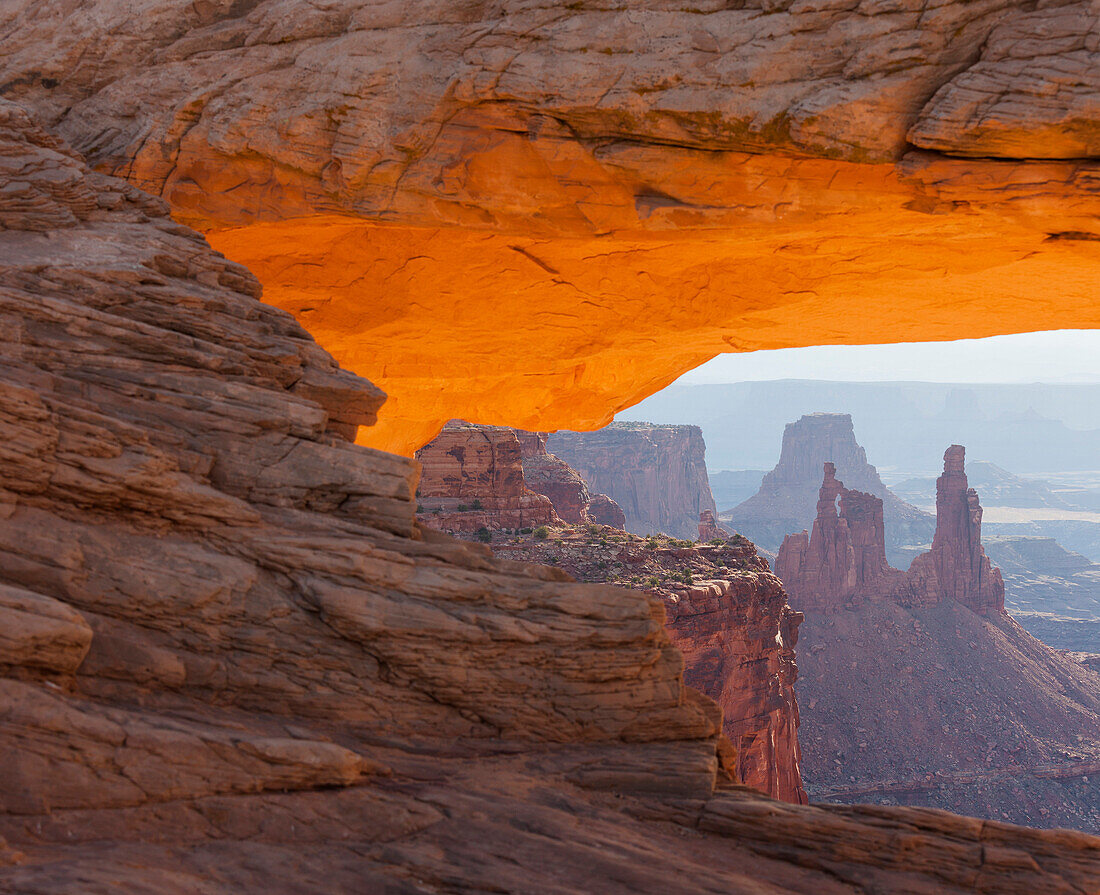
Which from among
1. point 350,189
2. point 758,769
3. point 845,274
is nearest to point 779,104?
point 845,274

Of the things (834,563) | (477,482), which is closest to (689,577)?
(477,482)

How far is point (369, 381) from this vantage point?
11703 mm

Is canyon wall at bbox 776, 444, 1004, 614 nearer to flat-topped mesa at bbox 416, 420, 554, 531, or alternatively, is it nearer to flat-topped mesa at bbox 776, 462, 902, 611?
flat-topped mesa at bbox 776, 462, 902, 611

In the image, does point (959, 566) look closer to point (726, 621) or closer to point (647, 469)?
point (726, 621)

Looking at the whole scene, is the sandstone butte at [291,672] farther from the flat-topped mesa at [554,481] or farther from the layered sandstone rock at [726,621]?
the flat-topped mesa at [554,481]

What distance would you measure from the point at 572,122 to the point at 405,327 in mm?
6995

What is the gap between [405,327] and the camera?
58.4ft

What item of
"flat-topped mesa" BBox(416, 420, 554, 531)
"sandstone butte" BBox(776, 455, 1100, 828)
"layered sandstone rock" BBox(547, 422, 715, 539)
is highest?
"layered sandstone rock" BBox(547, 422, 715, 539)

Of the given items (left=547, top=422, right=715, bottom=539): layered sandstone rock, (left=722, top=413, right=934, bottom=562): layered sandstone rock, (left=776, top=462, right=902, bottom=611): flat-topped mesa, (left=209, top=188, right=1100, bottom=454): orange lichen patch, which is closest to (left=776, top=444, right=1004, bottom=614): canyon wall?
(left=776, top=462, right=902, bottom=611): flat-topped mesa

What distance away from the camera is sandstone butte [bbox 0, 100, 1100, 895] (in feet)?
A: 22.9

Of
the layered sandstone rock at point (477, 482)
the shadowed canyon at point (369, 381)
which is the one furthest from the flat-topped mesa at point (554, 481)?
the shadowed canyon at point (369, 381)

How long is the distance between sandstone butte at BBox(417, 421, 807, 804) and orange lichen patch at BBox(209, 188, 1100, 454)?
62.4 feet

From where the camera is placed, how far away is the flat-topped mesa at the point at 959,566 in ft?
272

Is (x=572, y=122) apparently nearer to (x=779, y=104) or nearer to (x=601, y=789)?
(x=779, y=104)
